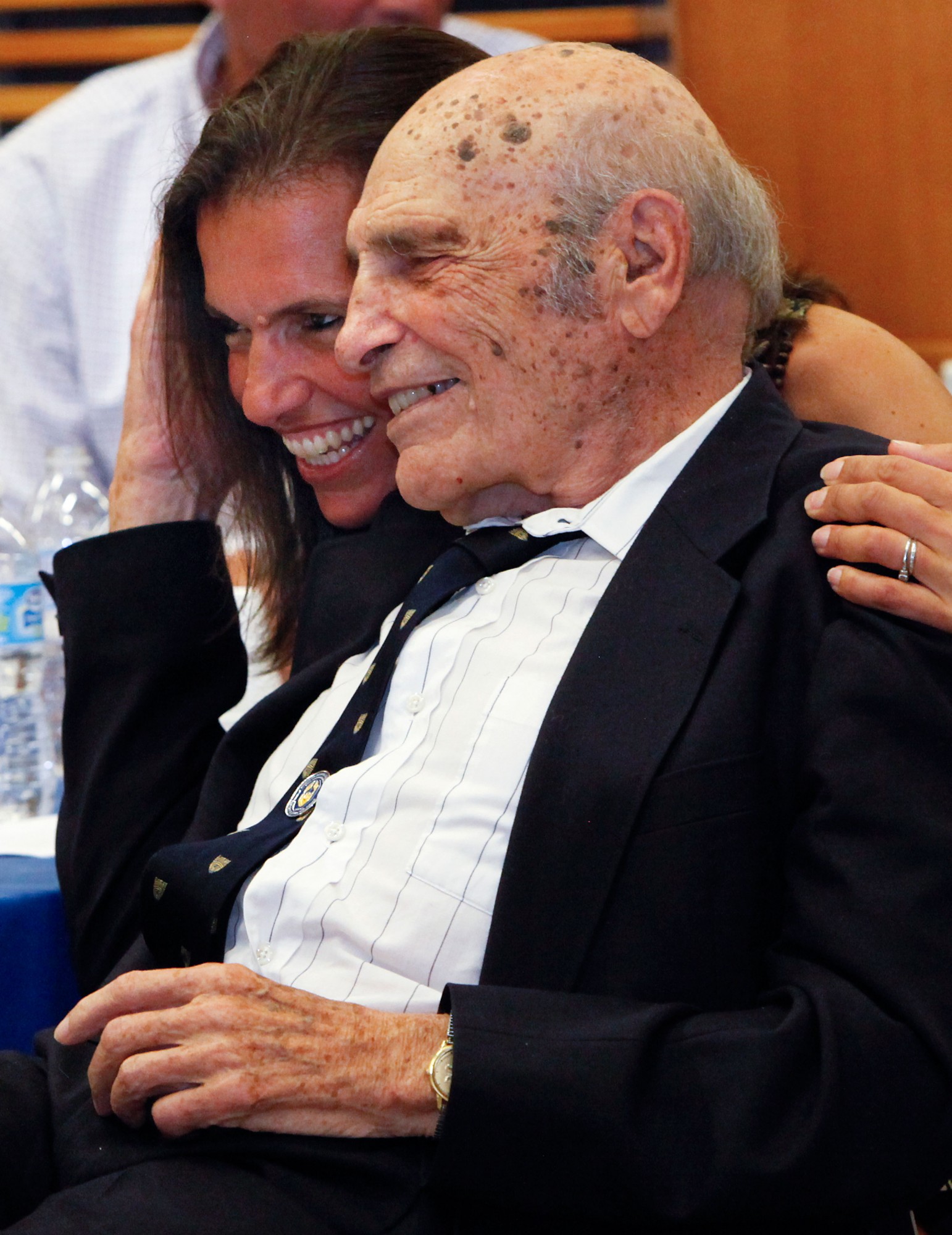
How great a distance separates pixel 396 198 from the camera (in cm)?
137

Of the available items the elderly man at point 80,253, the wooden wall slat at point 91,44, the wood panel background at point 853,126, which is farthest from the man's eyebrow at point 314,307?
the wooden wall slat at point 91,44

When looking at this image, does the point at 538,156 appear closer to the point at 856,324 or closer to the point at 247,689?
the point at 856,324

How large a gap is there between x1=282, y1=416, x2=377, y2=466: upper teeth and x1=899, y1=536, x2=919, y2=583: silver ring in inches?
28.1

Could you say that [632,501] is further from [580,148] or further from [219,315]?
[219,315]

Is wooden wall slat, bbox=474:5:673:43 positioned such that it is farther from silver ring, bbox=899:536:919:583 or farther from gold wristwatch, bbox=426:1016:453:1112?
gold wristwatch, bbox=426:1016:453:1112

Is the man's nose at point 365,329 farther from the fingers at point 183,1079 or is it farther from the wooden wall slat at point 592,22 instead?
the wooden wall slat at point 592,22

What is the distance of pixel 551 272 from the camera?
1322 millimetres

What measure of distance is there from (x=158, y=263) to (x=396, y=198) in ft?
1.70

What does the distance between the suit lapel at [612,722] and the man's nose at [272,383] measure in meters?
0.52

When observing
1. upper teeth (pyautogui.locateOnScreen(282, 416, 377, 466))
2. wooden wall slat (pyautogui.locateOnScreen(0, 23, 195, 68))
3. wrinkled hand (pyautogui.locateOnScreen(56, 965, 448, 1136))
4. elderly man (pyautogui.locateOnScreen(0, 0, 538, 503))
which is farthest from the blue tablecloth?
wooden wall slat (pyautogui.locateOnScreen(0, 23, 195, 68))

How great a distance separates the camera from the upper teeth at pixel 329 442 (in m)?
1.65

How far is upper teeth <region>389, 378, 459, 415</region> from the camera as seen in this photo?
1.39 meters

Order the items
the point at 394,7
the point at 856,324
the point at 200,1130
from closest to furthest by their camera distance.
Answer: the point at 200,1130 < the point at 856,324 < the point at 394,7

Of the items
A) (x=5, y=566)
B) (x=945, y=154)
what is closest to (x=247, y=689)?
(x=5, y=566)
